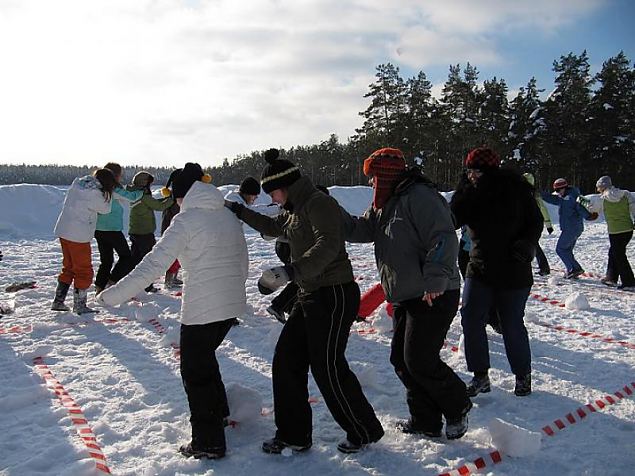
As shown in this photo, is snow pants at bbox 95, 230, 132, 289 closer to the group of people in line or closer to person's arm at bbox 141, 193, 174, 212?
person's arm at bbox 141, 193, 174, 212

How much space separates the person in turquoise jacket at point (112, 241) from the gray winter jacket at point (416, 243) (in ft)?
16.2

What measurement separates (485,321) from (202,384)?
2.25 meters

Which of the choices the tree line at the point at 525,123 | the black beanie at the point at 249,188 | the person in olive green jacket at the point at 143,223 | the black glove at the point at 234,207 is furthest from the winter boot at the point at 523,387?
the tree line at the point at 525,123

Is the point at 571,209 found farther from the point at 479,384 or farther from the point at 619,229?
the point at 479,384

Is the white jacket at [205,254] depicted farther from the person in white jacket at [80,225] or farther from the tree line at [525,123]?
the tree line at [525,123]

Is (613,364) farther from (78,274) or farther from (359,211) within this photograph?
(359,211)

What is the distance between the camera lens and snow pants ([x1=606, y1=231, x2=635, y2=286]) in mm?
8609

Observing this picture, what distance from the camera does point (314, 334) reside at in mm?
3230

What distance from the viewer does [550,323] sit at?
255 inches

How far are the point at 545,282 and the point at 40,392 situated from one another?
25.6 feet

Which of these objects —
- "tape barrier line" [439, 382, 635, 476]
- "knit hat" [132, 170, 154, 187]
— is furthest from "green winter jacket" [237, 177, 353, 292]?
"knit hat" [132, 170, 154, 187]

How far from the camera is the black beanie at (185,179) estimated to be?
353 centimetres

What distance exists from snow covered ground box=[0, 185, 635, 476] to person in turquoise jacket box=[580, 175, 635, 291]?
43.4 inches

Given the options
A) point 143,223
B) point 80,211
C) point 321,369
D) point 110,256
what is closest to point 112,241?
point 110,256
